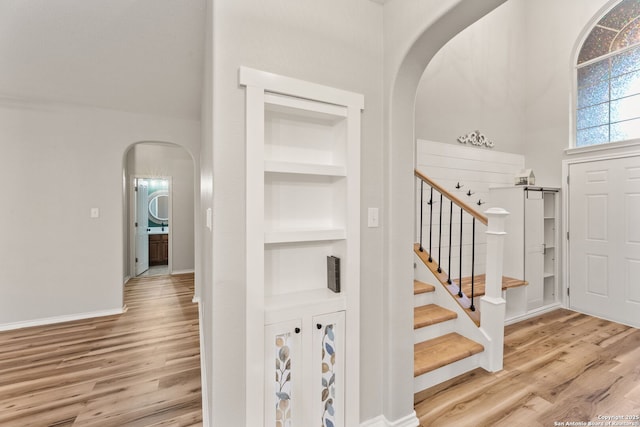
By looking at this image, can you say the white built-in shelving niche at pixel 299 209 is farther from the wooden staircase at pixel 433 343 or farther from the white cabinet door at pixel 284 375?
the wooden staircase at pixel 433 343

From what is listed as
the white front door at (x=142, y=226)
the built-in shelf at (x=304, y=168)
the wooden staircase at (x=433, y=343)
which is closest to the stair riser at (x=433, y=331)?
the wooden staircase at (x=433, y=343)

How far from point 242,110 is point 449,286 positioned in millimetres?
2445

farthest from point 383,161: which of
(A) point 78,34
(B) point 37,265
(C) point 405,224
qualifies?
(B) point 37,265

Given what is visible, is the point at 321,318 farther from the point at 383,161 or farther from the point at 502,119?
the point at 502,119

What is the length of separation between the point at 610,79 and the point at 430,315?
3.92 metres

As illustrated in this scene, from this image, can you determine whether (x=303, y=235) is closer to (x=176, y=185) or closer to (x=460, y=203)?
(x=460, y=203)

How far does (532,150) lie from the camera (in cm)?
426

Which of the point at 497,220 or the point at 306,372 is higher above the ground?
the point at 497,220

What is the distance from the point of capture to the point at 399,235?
1.69 meters

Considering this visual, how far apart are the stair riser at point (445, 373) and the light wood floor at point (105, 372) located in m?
1.51

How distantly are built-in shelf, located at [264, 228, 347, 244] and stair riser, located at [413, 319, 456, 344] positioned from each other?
1.32 meters

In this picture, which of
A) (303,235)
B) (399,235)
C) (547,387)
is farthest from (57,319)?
(547,387)

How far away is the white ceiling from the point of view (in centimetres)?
188

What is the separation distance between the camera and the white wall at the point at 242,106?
129 cm
